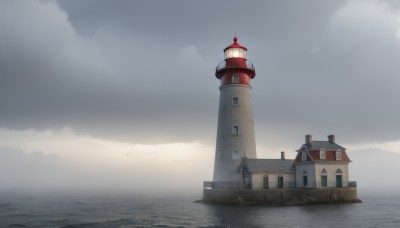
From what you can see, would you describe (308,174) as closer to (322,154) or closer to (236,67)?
(322,154)

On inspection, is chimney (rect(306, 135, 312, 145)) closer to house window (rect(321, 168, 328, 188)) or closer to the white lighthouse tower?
house window (rect(321, 168, 328, 188))

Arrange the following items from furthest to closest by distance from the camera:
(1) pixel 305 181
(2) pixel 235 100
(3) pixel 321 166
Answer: (2) pixel 235 100 < (1) pixel 305 181 < (3) pixel 321 166

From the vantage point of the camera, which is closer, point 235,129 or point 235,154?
point 235,154

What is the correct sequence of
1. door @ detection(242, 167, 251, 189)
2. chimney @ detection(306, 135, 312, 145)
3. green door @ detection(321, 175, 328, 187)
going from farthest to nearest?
chimney @ detection(306, 135, 312, 145), door @ detection(242, 167, 251, 189), green door @ detection(321, 175, 328, 187)

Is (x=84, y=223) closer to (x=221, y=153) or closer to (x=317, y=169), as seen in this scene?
(x=221, y=153)

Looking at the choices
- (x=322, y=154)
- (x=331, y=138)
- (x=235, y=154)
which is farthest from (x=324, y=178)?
(x=235, y=154)

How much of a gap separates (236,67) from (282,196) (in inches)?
672

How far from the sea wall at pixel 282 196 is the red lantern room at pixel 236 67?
1420 centimetres

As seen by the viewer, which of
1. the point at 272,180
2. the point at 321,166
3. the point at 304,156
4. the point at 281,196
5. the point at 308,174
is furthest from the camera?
the point at 304,156

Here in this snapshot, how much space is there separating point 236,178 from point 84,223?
19808 millimetres

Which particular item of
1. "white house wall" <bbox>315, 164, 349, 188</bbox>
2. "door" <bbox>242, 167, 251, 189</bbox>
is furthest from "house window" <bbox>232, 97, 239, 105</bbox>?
"white house wall" <bbox>315, 164, 349, 188</bbox>

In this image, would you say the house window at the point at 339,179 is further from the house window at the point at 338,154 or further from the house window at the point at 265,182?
the house window at the point at 265,182

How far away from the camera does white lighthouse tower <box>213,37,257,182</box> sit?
2057 inches

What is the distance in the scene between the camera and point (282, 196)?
163 ft
